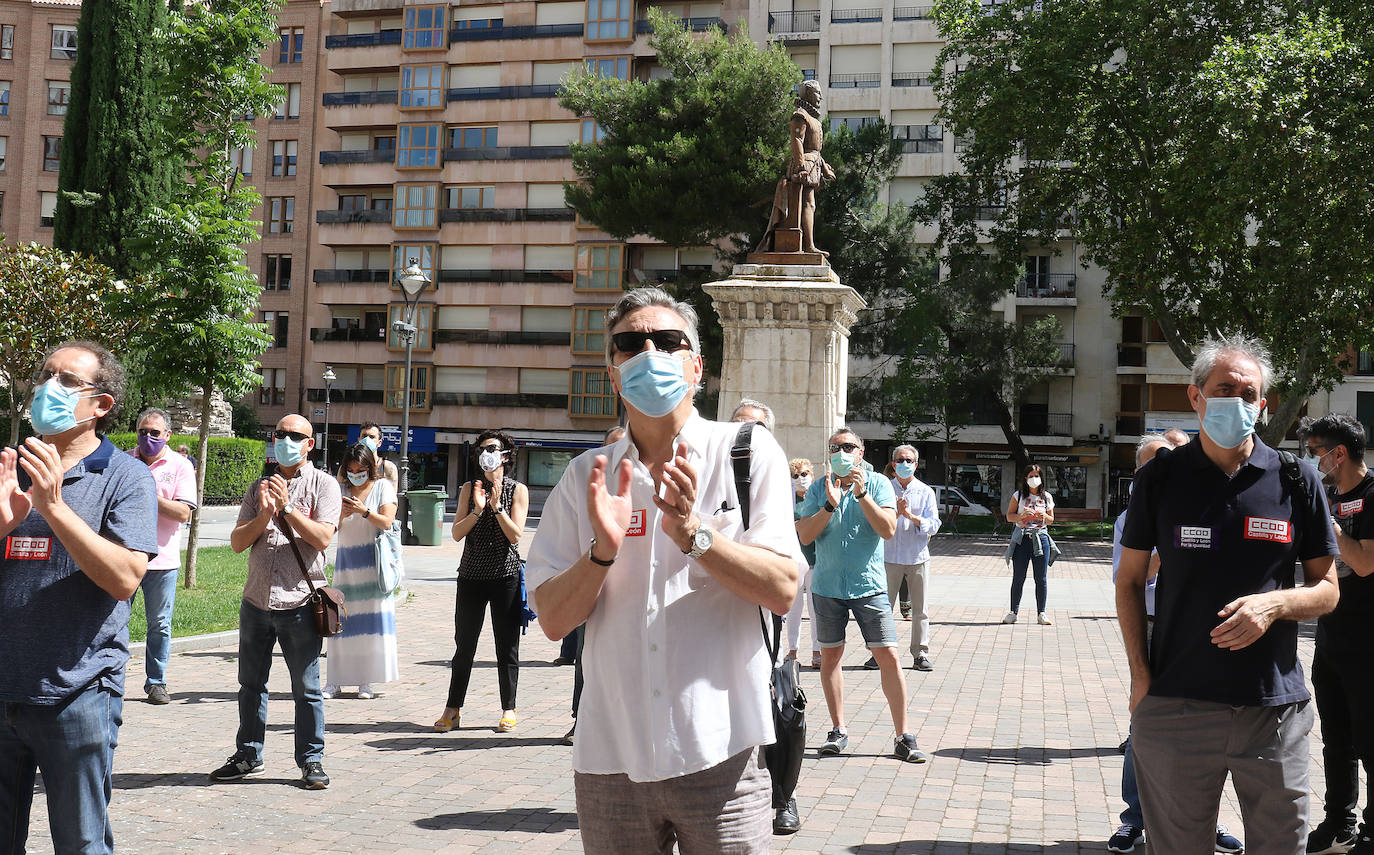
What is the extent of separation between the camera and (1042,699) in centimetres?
936

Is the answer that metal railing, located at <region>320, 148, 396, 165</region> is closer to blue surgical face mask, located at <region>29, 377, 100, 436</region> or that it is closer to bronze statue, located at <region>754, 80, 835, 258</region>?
bronze statue, located at <region>754, 80, 835, 258</region>

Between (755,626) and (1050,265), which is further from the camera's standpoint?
(1050,265)

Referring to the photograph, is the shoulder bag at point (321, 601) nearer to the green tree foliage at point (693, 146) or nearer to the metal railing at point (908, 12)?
the green tree foliage at point (693, 146)

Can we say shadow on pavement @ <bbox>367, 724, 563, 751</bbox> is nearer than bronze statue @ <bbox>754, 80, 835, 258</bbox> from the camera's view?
Yes

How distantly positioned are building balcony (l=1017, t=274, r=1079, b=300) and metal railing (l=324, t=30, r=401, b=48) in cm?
3031

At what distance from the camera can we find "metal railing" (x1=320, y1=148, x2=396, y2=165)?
55.3 metres

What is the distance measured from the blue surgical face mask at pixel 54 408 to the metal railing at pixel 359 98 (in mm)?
54535

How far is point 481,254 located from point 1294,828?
52.7m

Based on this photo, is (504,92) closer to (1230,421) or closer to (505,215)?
(505,215)

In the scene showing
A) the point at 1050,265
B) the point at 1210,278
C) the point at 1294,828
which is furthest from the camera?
the point at 1050,265

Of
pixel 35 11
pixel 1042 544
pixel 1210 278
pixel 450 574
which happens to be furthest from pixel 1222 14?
pixel 35 11

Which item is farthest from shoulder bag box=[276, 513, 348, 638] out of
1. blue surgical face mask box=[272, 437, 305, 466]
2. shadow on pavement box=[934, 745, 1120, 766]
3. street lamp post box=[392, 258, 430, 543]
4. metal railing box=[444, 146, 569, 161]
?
metal railing box=[444, 146, 569, 161]

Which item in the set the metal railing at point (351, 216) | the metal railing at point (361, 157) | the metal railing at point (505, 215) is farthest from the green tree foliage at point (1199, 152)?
the metal railing at point (361, 157)

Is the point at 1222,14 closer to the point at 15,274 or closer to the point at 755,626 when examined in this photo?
the point at 15,274
